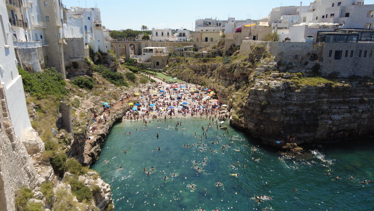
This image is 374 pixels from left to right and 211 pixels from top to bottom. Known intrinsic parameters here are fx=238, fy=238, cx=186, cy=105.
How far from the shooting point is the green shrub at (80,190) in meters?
15.8

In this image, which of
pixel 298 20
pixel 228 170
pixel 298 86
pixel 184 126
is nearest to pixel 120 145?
pixel 184 126

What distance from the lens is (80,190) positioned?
16234 mm

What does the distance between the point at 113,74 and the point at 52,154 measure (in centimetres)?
3308

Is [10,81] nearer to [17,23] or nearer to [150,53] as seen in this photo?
[17,23]

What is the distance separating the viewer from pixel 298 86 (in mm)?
30438

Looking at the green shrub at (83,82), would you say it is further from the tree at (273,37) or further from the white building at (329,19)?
the white building at (329,19)

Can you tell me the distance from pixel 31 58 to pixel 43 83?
4337mm

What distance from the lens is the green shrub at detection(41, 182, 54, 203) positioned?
41.5ft

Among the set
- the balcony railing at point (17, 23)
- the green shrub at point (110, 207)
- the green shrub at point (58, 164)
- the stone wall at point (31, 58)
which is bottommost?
the green shrub at point (110, 207)

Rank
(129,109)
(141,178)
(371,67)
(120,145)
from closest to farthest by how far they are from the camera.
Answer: (141,178)
(120,145)
(371,67)
(129,109)

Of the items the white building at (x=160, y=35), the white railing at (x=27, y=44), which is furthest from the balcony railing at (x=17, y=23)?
the white building at (x=160, y=35)

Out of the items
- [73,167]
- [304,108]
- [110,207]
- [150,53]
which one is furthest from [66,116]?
[150,53]

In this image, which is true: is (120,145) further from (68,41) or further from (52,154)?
(68,41)

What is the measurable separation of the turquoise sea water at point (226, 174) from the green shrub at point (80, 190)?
4219 mm
